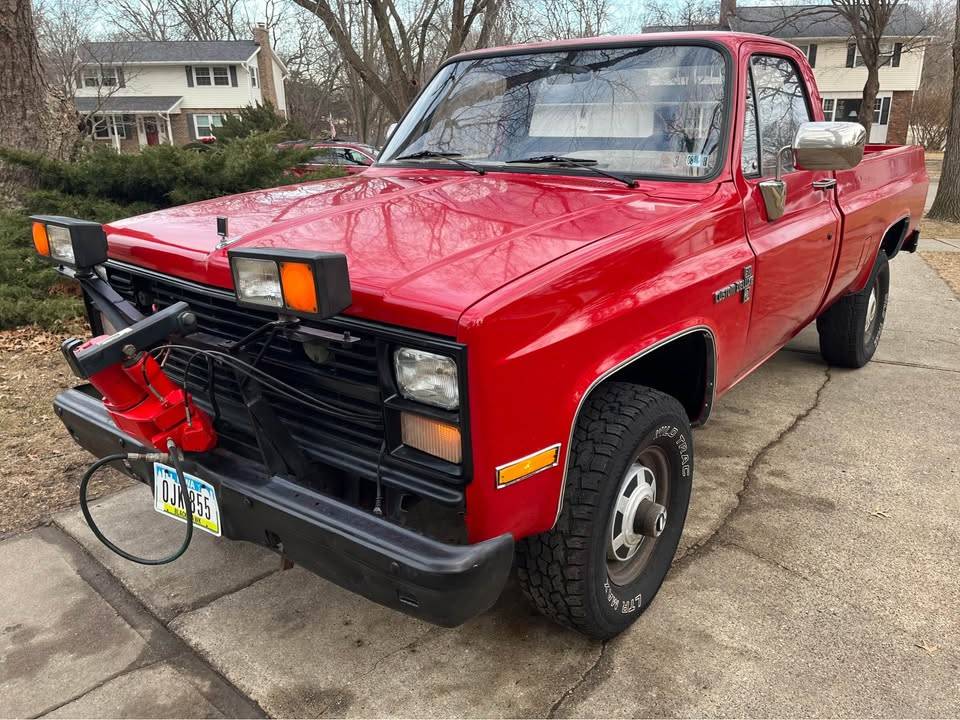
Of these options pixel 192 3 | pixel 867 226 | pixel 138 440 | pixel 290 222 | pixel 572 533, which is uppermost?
pixel 192 3

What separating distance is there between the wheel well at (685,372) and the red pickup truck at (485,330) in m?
0.01

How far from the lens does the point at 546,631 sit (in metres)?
2.56

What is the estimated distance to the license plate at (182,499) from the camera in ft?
7.37

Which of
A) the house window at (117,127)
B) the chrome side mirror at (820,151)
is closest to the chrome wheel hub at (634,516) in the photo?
the chrome side mirror at (820,151)

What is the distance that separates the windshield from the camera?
298 centimetres

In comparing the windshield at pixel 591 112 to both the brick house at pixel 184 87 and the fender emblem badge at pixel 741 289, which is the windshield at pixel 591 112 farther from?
the brick house at pixel 184 87

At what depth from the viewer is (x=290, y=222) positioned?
2516 mm

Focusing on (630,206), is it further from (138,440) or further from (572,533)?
(138,440)

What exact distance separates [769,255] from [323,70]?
35.6m

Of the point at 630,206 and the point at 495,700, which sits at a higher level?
the point at 630,206

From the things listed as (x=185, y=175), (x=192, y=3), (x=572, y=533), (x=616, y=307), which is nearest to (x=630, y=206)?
(x=616, y=307)

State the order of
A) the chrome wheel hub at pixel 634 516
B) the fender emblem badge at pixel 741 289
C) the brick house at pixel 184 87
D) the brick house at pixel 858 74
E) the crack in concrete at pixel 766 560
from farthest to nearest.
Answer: the brick house at pixel 184 87 → the brick house at pixel 858 74 → the crack in concrete at pixel 766 560 → the fender emblem badge at pixel 741 289 → the chrome wheel hub at pixel 634 516

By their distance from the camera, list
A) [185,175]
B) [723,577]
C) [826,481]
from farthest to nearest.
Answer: [185,175] < [826,481] < [723,577]

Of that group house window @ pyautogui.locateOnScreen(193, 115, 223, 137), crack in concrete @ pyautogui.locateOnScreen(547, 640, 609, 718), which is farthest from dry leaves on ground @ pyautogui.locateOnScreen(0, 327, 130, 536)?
house window @ pyautogui.locateOnScreen(193, 115, 223, 137)
